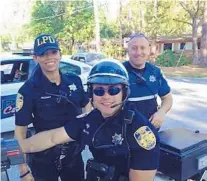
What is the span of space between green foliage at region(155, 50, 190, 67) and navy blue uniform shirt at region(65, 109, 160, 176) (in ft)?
78.3

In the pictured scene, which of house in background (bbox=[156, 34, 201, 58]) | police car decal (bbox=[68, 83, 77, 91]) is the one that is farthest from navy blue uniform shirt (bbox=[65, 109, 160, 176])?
house in background (bbox=[156, 34, 201, 58])

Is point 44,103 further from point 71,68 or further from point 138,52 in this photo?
point 71,68

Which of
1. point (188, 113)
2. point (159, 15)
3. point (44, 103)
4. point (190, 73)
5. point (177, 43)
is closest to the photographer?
point (44, 103)

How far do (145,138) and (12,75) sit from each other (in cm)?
436

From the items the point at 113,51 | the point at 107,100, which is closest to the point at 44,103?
the point at 107,100

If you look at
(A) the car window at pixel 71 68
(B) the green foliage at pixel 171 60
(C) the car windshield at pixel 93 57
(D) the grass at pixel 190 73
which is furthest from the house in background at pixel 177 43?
(A) the car window at pixel 71 68

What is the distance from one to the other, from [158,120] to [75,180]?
2.50 ft

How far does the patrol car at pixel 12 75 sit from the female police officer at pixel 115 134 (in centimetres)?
333

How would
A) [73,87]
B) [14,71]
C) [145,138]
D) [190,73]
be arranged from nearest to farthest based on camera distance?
[145,138], [73,87], [14,71], [190,73]

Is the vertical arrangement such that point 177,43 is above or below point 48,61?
below

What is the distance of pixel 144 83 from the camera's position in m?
2.58

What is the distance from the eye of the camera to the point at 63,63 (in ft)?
18.3

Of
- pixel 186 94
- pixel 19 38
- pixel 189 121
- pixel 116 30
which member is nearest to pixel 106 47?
pixel 116 30

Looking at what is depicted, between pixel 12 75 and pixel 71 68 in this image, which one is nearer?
pixel 12 75
